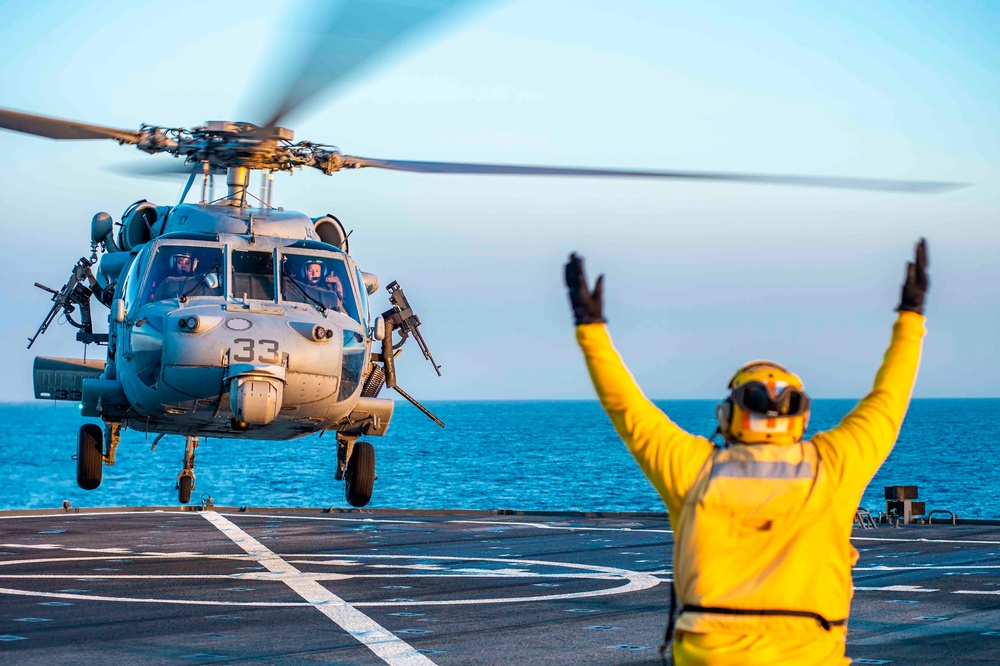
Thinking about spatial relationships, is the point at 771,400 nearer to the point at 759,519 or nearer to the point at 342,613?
the point at 759,519

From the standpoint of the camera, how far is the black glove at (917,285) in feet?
16.1

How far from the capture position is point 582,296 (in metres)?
4.83

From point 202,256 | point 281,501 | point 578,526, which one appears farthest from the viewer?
point 281,501

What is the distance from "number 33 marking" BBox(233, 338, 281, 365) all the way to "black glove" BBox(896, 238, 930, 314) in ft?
36.7

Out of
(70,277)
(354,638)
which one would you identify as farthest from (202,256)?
(354,638)

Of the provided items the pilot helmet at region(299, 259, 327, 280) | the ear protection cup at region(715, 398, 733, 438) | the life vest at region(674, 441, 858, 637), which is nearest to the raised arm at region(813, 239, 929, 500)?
the life vest at region(674, 441, 858, 637)

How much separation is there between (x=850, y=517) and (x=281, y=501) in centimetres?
8689

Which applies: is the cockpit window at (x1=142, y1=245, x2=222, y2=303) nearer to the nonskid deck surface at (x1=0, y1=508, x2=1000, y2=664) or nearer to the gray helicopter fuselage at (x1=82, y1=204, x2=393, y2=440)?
the gray helicopter fuselage at (x1=82, y1=204, x2=393, y2=440)

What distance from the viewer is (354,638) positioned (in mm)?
11023

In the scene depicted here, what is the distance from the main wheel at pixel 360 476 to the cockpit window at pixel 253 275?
11.3 ft

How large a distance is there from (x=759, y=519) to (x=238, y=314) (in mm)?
11869

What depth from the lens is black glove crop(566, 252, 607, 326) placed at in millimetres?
4805

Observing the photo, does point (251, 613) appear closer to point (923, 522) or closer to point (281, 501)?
point (923, 522)

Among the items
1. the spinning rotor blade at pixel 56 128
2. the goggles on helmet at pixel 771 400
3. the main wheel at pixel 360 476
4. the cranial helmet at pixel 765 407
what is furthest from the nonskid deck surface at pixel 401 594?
the goggles on helmet at pixel 771 400
